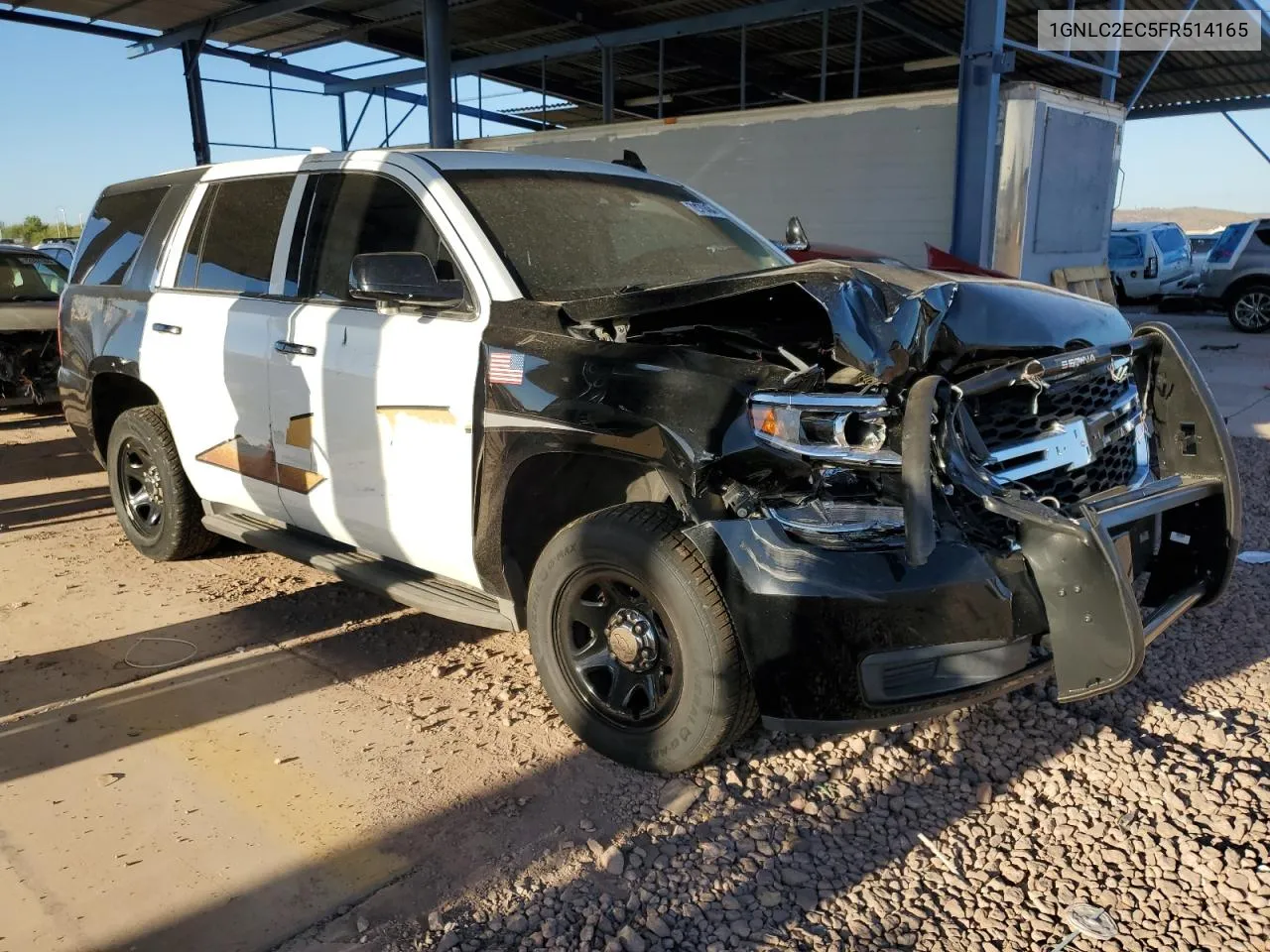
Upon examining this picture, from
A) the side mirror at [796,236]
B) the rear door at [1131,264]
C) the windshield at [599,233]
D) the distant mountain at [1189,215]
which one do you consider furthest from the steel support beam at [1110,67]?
the distant mountain at [1189,215]

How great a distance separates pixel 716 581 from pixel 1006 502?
0.77 m

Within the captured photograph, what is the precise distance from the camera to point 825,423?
2676 mm

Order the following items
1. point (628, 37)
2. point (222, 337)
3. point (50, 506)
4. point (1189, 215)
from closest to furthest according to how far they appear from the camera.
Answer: point (222, 337)
point (50, 506)
point (628, 37)
point (1189, 215)

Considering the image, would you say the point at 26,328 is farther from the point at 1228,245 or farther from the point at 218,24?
the point at 1228,245

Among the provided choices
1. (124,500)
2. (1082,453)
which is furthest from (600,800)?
(124,500)

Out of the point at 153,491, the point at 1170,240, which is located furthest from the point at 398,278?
the point at 1170,240

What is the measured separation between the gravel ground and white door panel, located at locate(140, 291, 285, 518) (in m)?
1.84

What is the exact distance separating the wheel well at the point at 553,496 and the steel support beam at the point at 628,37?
11.6 meters

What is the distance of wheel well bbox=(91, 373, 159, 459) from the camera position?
522cm

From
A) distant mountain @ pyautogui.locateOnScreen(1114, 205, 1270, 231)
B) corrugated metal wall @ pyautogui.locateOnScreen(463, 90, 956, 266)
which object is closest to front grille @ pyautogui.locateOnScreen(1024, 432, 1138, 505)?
corrugated metal wall @ pyautogui.locateOnScreen(463, 90, 956, 266)

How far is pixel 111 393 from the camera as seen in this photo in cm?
537

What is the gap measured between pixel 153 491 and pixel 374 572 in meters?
1.96

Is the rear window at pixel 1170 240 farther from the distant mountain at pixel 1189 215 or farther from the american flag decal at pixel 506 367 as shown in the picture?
the distant mountain at pixel 1189 215

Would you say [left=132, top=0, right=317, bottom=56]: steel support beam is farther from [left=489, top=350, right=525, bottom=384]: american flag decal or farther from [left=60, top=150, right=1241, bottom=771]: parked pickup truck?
[left=489, top=350, right=525, bottom=384]: american flag decal
